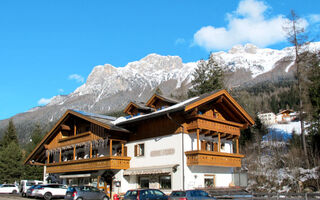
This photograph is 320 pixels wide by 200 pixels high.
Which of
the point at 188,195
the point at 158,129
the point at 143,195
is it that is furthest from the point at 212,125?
the point at 143,195

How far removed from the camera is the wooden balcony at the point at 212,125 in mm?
29166

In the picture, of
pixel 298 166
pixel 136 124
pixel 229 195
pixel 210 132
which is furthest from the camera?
pixel 298 166

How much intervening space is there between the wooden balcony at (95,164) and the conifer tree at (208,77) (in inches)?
1082

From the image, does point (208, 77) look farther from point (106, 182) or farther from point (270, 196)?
point (270, 196)

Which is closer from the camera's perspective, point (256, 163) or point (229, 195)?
point (229, 195)

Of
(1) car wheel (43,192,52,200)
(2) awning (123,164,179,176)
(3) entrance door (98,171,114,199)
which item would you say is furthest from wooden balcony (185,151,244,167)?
(1) car wheel (43,192,52,200)

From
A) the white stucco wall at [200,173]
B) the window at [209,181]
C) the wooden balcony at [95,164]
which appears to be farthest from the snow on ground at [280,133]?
the wooden balcony at [95,164]

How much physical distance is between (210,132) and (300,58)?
52.4 ft

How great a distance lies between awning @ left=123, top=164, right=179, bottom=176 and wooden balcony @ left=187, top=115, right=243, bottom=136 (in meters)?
3.72

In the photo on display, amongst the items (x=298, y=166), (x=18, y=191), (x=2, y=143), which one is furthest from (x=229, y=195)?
(x=2, y=143)

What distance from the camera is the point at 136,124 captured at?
33719mm

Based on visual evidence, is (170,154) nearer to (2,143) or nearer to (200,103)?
(200,103)

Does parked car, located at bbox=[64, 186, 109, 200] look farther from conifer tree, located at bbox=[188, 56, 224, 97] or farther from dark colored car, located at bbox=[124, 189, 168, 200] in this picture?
conifer tree, located at bbox=[188, 56, 224, 97]

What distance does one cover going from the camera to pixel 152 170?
30328 mm
